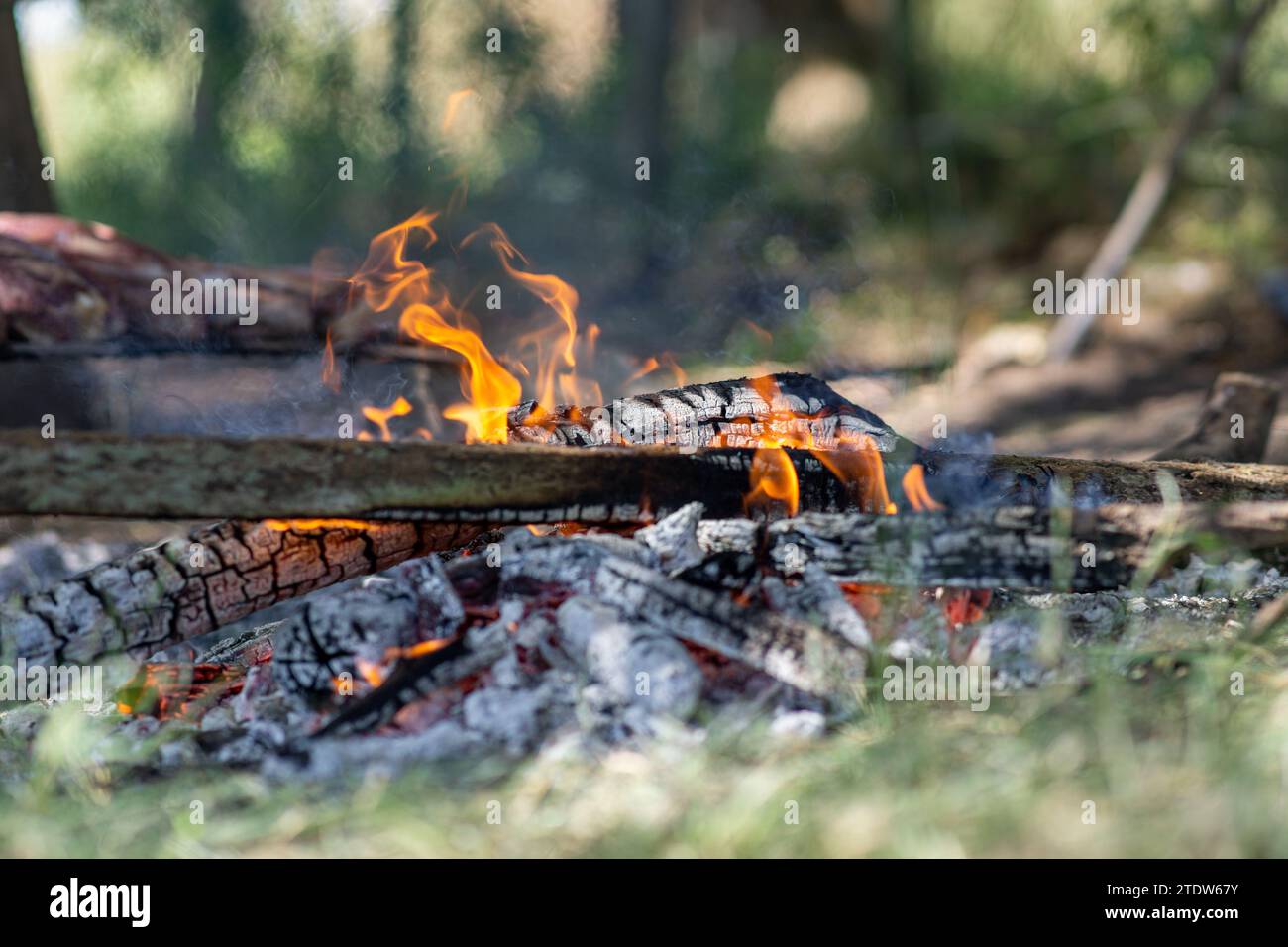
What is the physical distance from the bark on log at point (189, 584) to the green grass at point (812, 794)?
1.36 feet

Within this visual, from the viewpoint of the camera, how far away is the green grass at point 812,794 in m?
2.21

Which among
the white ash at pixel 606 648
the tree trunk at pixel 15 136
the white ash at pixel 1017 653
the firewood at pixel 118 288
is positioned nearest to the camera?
the white ash at pixel 606 648

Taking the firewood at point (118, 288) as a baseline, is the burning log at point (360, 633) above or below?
below

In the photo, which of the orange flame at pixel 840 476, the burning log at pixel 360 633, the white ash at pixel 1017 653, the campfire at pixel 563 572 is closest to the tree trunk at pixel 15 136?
the campfire at pixel 563 572

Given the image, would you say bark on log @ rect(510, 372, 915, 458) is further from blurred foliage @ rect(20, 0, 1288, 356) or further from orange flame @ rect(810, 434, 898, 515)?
blurred foliage @ rect(20, 0, 1288, 356)

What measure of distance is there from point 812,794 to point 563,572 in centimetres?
103

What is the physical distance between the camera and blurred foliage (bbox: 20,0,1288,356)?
941 cm

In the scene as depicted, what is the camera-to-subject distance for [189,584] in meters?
3.24

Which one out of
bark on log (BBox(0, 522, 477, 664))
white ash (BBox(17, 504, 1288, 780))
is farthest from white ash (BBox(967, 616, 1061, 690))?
bark on log (BBox(0, 522, 477, 664))

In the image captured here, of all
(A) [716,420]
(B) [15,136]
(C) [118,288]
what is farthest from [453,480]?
(B) [15,136]

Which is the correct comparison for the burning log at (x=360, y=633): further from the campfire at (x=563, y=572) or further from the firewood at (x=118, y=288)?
the firewood at (x=118, y=288)

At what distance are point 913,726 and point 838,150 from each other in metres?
9.29

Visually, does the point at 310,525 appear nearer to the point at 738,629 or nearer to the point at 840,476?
the point at 738,629

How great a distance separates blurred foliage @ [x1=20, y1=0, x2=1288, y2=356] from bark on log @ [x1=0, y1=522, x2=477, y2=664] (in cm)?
546
